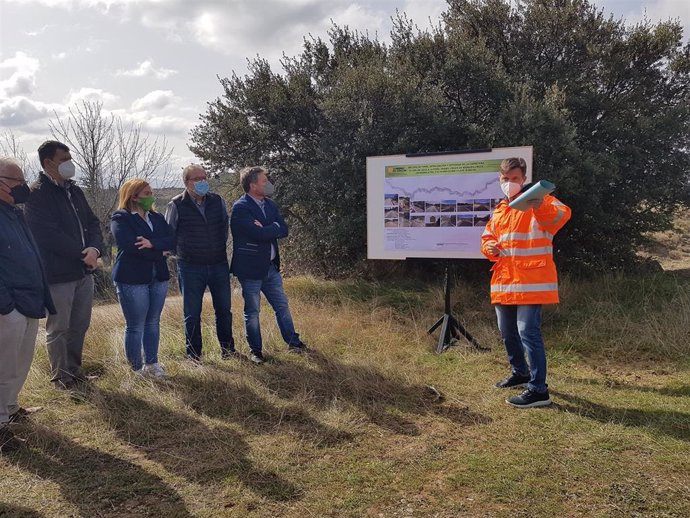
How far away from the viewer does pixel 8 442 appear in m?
3.35

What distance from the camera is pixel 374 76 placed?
327 inches

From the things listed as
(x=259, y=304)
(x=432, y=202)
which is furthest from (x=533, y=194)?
(x=259, y=304)

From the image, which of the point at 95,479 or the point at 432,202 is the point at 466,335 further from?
the point at 95,479

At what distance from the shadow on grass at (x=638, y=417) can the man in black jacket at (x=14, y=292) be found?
12.8ft

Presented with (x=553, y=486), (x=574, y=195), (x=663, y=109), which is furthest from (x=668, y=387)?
(x=663, y=109)

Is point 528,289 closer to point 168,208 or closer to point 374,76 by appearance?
point 168,208

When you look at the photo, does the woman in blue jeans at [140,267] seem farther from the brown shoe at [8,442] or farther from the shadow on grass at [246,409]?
the brown shoe at [8,442]

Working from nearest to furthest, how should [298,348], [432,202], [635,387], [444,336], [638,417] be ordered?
1. [638,417]
2. [635,387]
3. [298,348]
4. [444,336]
5. [432,202]

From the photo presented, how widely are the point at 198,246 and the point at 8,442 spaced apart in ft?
6.86

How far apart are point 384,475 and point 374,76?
687 centimetres

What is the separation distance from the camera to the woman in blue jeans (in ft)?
14.0

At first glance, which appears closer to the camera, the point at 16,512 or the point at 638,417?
the point at 16,512

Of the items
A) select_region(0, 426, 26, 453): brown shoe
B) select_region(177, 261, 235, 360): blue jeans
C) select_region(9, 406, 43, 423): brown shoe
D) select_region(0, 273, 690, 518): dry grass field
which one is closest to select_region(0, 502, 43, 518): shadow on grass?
select_region(0, 273, 690, 518): dry grass field

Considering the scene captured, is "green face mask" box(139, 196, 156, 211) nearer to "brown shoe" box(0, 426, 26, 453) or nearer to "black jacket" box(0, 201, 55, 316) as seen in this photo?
"black jacket" box(0, 201, 55, 316)
